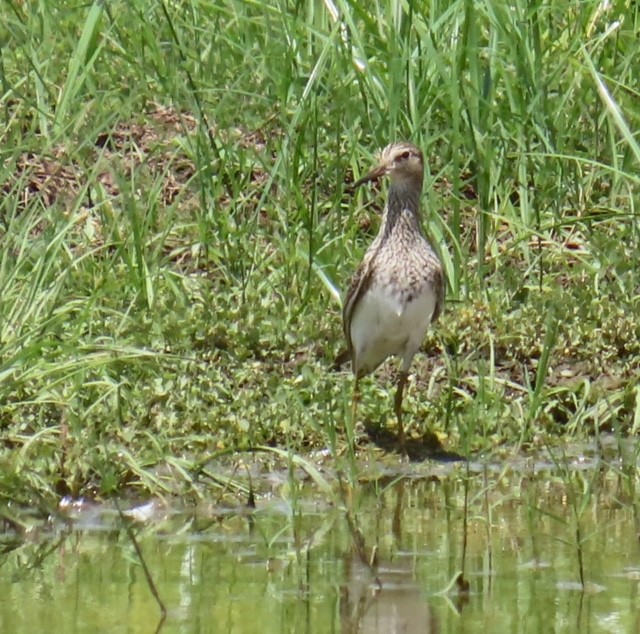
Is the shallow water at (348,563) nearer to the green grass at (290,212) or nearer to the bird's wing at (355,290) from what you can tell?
the green grass at (290,212)

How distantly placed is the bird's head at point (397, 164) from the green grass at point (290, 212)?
0.34 m

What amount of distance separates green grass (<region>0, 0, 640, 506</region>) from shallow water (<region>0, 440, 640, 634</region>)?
0.50m

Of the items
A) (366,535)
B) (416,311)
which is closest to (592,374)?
(416,311)

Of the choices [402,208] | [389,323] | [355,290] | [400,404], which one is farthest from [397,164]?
[400,404]

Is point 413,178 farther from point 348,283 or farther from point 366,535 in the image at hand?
point 366,535

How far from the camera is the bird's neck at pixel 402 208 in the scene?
815 cm

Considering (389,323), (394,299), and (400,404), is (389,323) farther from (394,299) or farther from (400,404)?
(400,404)

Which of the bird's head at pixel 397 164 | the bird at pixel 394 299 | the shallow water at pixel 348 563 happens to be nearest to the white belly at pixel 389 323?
the bird at pixel 394 299

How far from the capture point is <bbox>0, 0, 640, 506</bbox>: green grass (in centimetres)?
748

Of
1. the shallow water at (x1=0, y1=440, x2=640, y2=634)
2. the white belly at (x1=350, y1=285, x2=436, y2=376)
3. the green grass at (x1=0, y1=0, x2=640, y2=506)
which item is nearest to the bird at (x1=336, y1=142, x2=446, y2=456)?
the white belly at (x1=350, y1=285, x2=436, y2=376)

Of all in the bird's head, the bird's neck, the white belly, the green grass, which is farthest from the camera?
the bird's head

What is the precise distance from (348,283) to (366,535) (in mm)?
2363

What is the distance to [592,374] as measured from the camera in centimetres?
816

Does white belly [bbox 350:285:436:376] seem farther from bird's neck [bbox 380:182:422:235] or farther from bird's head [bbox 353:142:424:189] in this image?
bird's head [bbox 353:142:424:189]
